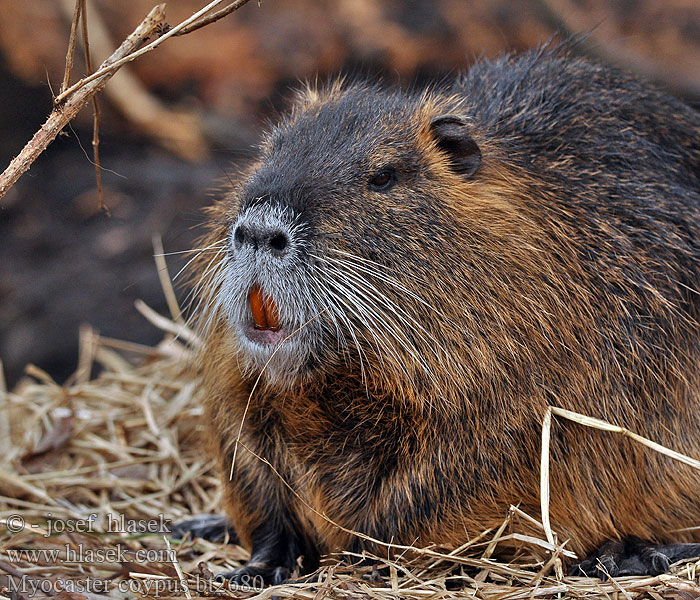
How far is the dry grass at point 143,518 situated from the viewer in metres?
2.79

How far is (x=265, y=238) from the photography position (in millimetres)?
2678

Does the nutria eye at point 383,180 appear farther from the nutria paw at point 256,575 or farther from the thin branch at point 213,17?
the nutria paw at point 256,575

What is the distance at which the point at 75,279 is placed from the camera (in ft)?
24.1

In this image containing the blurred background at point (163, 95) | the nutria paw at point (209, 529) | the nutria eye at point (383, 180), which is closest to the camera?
the nutria eye at point (383, 180)

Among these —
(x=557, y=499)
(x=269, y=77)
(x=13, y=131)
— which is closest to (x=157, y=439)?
(x=557, y=499)

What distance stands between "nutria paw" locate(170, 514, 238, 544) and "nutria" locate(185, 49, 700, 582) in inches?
16.6

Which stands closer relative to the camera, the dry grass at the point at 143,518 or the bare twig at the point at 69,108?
the bare twig at the point at 69,108

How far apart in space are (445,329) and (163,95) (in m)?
6.90

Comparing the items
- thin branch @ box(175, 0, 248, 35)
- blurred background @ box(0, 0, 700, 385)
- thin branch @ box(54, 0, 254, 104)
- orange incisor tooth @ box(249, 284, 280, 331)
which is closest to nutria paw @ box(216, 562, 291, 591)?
orange incisor tooth @ box(249, 284, 280, 331)

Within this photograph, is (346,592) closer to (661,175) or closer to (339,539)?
(339,539)

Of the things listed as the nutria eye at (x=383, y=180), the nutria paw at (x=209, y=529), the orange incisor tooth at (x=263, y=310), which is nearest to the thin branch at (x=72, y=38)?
the orange incisor tooth at (x=263, y=310)

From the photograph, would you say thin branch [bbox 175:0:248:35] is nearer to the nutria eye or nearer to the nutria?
the nutria

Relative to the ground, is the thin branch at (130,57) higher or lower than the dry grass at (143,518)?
higher

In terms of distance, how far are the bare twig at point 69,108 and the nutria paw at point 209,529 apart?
1.77 m
